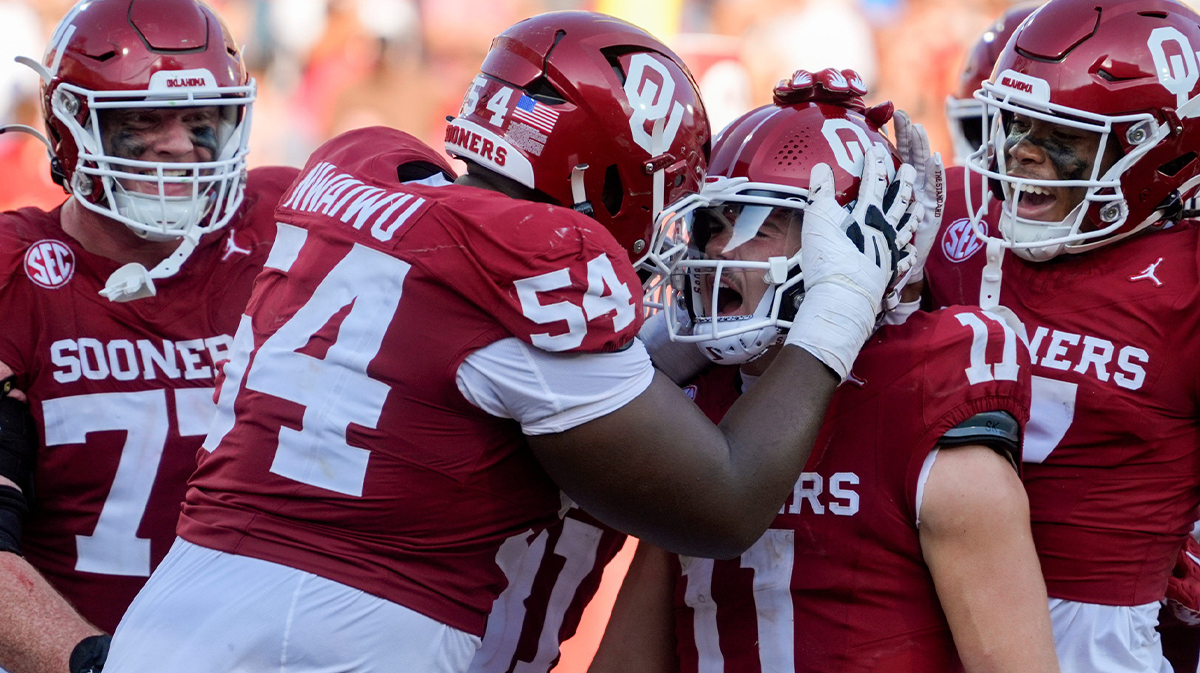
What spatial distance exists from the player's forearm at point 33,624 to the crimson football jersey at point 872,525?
1156 mm

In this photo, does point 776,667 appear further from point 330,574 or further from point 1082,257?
point 1082,257

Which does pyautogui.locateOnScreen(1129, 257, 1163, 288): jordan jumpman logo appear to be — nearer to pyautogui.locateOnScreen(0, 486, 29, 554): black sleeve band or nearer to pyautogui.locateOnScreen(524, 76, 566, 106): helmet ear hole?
pyautogui.locateOnScreen(524, 76, 566, 106): helmet ear hole

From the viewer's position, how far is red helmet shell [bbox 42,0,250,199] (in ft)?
8.32

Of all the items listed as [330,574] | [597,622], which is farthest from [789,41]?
[330,574]

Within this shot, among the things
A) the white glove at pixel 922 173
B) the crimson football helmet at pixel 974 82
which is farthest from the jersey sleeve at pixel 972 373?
the crimson football helmet at pixel 974 82

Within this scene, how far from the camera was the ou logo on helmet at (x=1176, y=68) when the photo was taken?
2.30 metres

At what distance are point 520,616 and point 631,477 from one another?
29.5 inches

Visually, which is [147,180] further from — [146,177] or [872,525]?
[872,525]

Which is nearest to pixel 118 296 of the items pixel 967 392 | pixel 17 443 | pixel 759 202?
pixel 17 443

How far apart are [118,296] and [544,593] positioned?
1.08 m

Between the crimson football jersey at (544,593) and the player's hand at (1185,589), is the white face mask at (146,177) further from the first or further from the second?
the player's hand at (1185,589)

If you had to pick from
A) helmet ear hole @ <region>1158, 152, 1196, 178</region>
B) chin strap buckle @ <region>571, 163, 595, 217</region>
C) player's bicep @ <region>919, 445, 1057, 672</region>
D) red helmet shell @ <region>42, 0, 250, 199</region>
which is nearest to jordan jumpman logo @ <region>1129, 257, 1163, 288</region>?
helmet ear hole @ <region>1158, 152, 1196, 178</region>

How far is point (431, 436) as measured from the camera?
173cm

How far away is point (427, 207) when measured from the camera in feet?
5.75
